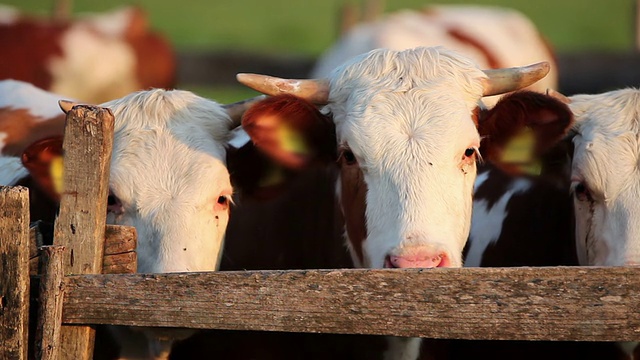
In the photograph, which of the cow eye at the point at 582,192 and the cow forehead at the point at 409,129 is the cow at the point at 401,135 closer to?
the cow forehead at the point at 409,129

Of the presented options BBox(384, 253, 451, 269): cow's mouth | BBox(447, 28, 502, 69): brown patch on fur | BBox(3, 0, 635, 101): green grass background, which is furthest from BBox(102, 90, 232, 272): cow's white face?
BBox(3, 0, 635, 101): green grass background

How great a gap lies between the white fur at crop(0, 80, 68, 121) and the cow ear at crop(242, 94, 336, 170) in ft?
5.83

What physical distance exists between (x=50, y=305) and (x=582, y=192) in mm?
2118

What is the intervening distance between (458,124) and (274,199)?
106cm

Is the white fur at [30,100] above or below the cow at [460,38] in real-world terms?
above

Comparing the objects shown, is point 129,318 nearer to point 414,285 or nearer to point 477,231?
point 414,285

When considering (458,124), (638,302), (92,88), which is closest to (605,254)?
(458,124)

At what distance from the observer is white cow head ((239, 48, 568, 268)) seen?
364cm

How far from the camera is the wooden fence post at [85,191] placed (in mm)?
3236

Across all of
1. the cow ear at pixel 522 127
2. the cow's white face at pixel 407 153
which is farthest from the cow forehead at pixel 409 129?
the cow ear at pixel 522 127

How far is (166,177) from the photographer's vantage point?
3.97m

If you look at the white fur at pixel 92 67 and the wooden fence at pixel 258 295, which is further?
the white fur at pixel 92 67

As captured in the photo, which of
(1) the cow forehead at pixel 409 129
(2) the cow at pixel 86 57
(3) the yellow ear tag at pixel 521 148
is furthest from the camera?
(2) the cow at pixel 86 57

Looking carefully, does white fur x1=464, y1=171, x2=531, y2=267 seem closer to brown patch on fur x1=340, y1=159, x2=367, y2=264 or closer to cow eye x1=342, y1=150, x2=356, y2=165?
brown patch on fur x1=340, y1=159, x2=367, y2=264
